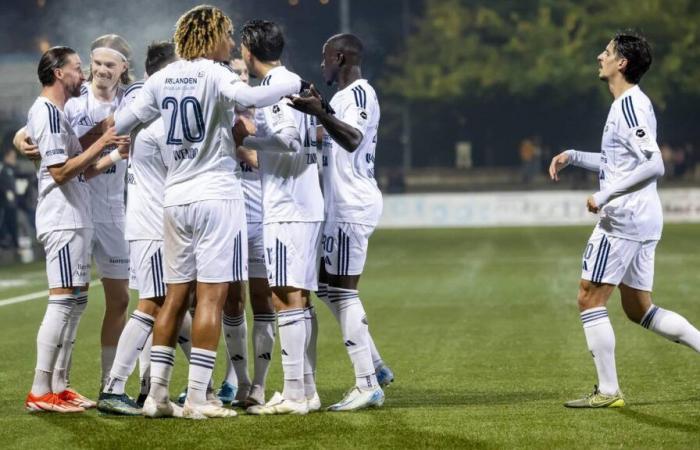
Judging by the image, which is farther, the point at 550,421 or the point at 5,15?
the point at 5,15

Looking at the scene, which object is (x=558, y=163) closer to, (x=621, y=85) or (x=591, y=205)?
(x=621, y=85)

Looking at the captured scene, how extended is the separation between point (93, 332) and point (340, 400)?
208 inches

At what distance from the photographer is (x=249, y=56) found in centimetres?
748

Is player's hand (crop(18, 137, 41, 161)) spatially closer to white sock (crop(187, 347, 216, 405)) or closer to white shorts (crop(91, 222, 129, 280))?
white shorts (crop(91, 222, 129, 280))

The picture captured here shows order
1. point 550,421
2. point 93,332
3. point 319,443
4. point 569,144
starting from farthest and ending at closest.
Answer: point 569,144
point 93,332
point 550,421
point 319,443

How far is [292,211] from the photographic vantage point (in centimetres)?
759

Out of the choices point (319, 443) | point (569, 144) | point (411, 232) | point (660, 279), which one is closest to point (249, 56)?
point (319, 443)

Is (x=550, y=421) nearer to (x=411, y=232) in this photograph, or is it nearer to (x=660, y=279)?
(x=660, y=279)

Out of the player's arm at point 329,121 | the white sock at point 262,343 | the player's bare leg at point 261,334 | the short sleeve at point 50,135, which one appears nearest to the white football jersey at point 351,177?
the player's arm at point 329,121

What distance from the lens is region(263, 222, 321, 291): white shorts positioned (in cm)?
757

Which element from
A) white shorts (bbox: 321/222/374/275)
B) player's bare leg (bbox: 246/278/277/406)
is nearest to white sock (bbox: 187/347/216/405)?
player's bare leg (bbox: 246/278/277/406)

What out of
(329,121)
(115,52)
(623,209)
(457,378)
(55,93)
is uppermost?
(115,52)

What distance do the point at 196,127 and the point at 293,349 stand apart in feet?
4.84

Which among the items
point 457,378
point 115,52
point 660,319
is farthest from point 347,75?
point 457,378
